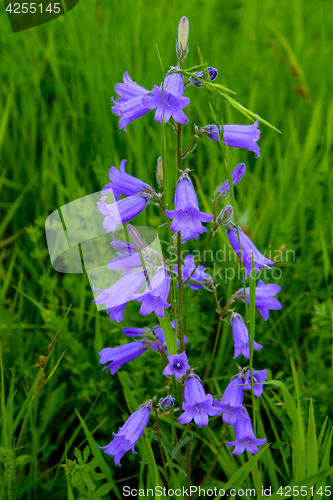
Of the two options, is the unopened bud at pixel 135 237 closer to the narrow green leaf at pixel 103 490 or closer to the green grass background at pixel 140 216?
the green grass background at pixel 140 216

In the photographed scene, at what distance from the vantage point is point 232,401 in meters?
1.53

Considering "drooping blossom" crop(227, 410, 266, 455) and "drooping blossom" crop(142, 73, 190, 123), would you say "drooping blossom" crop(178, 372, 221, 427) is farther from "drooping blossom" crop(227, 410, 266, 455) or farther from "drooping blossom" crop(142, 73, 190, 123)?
"drooping blossom" crop(142, 73, 190, 123)

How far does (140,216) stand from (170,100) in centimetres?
135

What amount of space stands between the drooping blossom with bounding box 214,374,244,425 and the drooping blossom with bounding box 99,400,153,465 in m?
0.26

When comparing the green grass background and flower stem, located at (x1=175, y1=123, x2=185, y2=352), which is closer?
flower stem, located at (x1=175, y1=123, x2=185, y2=352)

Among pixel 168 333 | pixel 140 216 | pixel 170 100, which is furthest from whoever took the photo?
pixel 140 216

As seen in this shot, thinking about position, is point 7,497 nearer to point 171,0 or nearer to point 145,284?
point 145,284

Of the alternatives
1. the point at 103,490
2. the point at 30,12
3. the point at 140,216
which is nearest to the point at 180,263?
the point at 103,490

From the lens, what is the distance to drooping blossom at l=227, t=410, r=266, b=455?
1562 mm

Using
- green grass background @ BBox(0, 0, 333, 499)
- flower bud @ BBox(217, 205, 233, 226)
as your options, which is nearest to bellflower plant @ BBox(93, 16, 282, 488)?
flower bud @ BBox(217, 205, 233, 226)

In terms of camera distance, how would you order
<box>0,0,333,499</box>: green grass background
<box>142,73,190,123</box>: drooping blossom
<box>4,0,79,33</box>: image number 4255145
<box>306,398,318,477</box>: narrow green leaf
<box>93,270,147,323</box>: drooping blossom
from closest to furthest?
<box>142,73,190,123</box>: drooping blossom, <box>93,270,147,323</box>: drooping blossom, <box>306,398,318,477</box>: narrow green leaf, <box>0,0,333,499</box>: green grass background, <box>4,0,79,33</box>: image number 4255145

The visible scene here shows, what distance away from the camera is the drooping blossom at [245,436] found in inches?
61.5

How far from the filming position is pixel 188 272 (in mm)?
1638

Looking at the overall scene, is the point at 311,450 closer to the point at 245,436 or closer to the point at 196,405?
the point at 245,436
